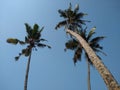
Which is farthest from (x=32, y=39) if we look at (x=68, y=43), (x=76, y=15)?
(x=76, y=15)

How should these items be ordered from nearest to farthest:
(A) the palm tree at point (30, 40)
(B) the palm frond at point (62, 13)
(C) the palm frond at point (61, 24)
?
(A) the palm tree at point (30, 40)
(B) the palm frond at point (62, 13)
(C) the palm frond at point (61, 24)

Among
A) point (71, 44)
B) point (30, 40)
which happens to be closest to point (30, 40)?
point (30, 40)

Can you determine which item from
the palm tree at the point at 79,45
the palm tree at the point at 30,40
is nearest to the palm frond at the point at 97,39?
the palm tree at the point at 79,45

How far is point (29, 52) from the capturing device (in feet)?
96.0

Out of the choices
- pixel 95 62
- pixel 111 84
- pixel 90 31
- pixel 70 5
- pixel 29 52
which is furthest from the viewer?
pixel 70 5

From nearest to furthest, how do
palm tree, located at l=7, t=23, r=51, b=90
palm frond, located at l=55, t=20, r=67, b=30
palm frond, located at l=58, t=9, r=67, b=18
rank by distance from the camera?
palm tree, located at l=7, t=23, r=51, b=90
palm frond, located at l=58, t=9, r=67, b=18
palm frond, located at l=55, t=20, r=67, b=30

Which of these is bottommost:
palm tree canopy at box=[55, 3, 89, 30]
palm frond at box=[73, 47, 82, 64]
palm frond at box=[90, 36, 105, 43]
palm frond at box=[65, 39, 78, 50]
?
palm frond at box=[73, 47, 82, 64]

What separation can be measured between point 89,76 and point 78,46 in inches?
166

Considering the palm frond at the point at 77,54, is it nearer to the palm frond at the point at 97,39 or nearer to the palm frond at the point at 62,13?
the palm frond at the point at 97,39

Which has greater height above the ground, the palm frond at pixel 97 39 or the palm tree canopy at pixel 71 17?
the palm tree canopy at pixel 71 17

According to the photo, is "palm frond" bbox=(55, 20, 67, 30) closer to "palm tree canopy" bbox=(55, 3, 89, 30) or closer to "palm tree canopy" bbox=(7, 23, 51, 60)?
"palm tree canopy" bbox=(55, 3, 89, 30)

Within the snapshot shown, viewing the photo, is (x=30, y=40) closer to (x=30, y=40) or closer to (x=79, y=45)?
(x=30, y=40)

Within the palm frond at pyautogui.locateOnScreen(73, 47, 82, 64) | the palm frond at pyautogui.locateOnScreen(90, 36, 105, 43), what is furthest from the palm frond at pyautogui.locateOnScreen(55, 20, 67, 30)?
the palm frond at pyautogui.locateOnScreen(90, 36, 105, 43)

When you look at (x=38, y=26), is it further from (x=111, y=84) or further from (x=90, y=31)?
(x=111, y=84)
